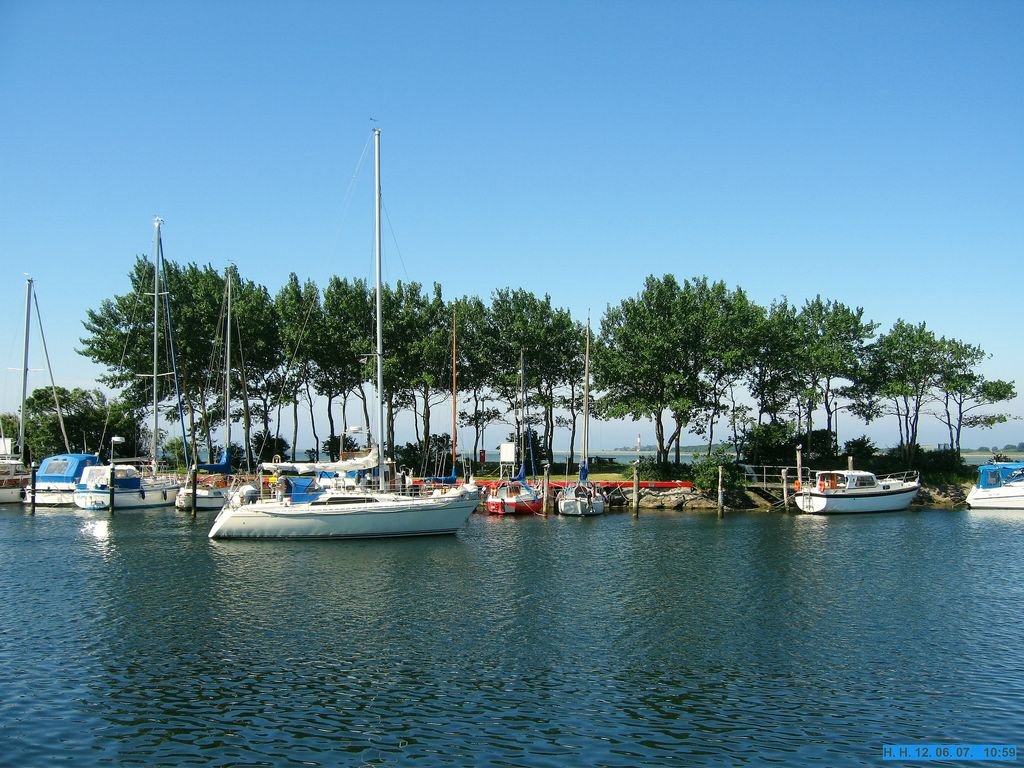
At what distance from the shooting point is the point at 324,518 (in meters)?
41.2

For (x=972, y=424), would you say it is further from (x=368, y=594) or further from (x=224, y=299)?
(x=224, y=299)

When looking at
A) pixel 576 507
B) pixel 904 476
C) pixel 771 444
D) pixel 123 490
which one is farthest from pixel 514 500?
pixel 904 476

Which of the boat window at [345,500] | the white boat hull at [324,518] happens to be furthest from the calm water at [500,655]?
the boat window at [345,500]

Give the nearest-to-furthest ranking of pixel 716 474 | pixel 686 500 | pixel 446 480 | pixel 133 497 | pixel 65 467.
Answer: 1. pixel 446 480
2. pixel 133 497
3. pixel 686 500
4. pixel 716 474
5. pixel 65 467

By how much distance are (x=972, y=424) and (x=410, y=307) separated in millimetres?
53360

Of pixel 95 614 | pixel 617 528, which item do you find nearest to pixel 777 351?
pixel 617 528

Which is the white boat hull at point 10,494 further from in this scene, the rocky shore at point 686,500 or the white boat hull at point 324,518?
the rocky shore at point 686,500

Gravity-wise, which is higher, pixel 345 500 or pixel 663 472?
pixel 345 500

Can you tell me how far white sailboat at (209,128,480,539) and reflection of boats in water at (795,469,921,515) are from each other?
29.8 meters

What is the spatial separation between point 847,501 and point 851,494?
62 centimetres

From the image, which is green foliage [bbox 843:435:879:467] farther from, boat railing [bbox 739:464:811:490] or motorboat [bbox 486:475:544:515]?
motorboat [bbox 486:475:544:515]

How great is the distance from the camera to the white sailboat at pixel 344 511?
41.2 m

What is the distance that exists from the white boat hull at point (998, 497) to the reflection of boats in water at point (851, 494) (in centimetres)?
440

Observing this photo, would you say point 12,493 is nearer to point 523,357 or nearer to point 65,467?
point 65,467
